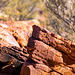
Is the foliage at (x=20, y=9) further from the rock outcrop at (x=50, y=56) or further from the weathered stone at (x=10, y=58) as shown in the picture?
the rock outcrop at (x=50, y=56)

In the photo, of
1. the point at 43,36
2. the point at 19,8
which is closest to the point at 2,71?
the point at 43,36

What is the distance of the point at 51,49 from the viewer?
547 centimetres

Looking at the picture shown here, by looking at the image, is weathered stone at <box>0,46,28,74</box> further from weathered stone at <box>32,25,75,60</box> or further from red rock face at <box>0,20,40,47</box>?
weathered stone at <box>32,25,75,60</box>

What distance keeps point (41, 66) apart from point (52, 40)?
115 centimetres

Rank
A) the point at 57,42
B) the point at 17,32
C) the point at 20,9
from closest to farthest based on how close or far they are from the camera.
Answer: the point at 57,42, the point at 17,32, the point at 20,9

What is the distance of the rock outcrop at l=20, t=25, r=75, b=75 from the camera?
17.3 ft

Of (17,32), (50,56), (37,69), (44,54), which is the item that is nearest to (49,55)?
(50,56)

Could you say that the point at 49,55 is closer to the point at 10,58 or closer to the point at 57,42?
the point at 57,42

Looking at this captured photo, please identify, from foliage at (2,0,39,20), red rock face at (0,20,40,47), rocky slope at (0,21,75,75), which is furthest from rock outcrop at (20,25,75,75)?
foliage at (2,0,39,20)

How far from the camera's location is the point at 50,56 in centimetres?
539

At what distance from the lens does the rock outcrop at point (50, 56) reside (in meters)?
5.28

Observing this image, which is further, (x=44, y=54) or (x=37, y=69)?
(x=44, y=54)

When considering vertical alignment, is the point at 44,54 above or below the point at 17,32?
below

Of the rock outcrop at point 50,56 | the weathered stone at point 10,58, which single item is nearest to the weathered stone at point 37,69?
the rock outcrop at point 50,56
